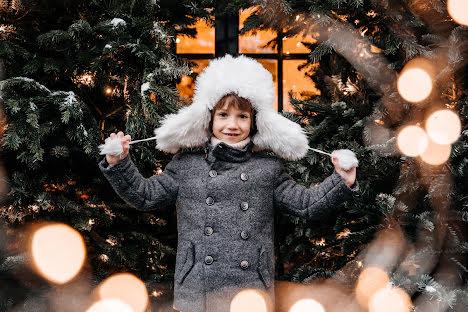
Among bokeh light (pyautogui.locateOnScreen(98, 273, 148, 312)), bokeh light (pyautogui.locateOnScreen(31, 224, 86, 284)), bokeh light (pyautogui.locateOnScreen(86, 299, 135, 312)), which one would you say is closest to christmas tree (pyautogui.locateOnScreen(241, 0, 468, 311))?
bokeh light (pyautogui.locateOnScreen(98, 273, 148, 312))

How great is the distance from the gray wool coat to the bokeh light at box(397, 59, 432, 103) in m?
0.72

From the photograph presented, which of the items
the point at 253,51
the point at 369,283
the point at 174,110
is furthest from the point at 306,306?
the point at 253,51

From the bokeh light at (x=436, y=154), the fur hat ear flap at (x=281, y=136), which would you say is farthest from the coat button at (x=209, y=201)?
the bokeh light at (x=436, y=154)

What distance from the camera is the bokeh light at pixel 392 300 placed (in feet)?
6.87

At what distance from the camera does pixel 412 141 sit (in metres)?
2.27

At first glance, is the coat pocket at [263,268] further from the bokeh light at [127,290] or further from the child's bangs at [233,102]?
the bokeh light at [127,290]

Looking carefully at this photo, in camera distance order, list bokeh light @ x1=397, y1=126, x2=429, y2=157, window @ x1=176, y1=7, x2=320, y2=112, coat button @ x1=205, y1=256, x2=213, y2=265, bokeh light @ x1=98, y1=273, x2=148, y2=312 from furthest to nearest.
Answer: window @ x1=176, y1=7, x2=320, y2=112 < bokeh light @ x1=98, y1=273, x2=148, y2=312 < bokeh light @ x1=397, y1=126, x2=429, y2=157 < coat button @ x1=205, y1=256, x2=213, y2=265

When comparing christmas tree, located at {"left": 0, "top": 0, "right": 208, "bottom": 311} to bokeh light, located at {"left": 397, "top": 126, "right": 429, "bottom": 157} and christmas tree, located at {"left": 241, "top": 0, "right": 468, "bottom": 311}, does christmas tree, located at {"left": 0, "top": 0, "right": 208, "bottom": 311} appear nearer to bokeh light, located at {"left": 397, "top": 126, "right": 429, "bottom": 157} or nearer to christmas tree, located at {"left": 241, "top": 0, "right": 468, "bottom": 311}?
christmas tree, located at {"left": 241, "top": 0, "right": 468, "bottom": 311}

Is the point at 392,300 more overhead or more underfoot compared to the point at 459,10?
Result: more underfoot

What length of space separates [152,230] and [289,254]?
3.60 ft

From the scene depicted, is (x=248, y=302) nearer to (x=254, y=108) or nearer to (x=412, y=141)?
(x=254, y=108)

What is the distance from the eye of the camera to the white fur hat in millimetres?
2258

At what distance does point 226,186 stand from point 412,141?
3.74ft

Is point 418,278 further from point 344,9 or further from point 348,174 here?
point 344,9
